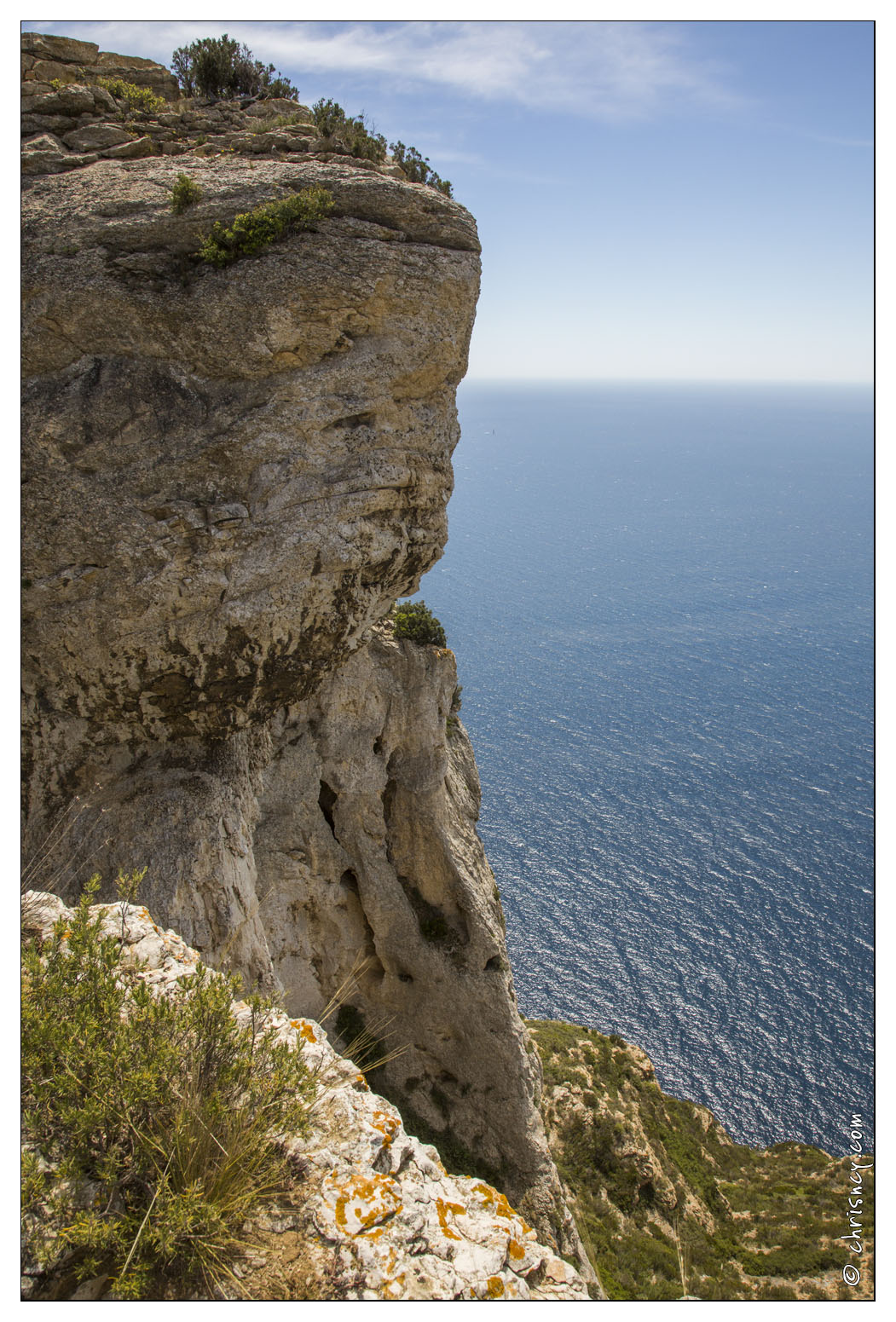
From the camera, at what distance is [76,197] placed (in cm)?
1666

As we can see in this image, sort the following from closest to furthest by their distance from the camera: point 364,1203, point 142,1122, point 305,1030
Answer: point 142,1122, point 364,1203, point 305,1030

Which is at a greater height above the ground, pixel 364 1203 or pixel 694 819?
pixel 364 1203

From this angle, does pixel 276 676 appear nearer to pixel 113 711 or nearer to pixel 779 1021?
pixel 113 711

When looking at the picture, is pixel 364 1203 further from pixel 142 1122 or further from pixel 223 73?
pixel 223 73

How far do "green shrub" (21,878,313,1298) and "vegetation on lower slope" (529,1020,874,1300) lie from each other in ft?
95.5

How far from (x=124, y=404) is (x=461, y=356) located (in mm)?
9038

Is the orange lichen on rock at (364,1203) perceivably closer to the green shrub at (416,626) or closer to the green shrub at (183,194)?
the green shrub at (183,194)

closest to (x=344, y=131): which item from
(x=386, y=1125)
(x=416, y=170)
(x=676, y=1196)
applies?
(x=416, y=170)

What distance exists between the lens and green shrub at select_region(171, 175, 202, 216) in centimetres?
1642

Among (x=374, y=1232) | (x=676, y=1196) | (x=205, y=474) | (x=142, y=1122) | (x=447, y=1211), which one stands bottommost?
(x=676, y=1196)

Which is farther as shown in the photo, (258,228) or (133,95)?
(133,95)

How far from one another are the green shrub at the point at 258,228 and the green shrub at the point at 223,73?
22.2 feet

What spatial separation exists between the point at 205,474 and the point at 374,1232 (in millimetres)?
14655

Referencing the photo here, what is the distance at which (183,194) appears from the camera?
16.4m
